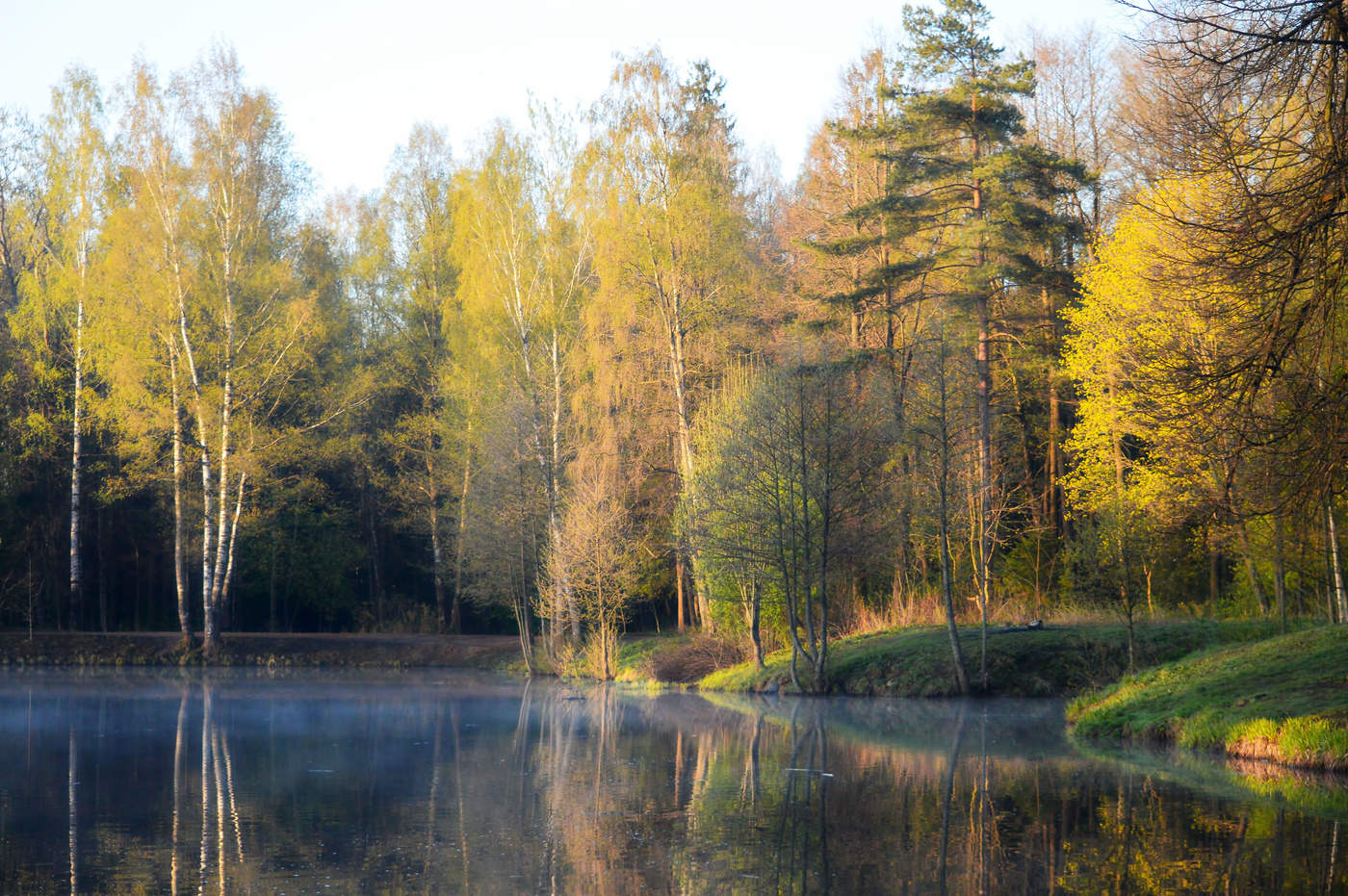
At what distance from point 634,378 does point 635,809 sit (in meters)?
23.2

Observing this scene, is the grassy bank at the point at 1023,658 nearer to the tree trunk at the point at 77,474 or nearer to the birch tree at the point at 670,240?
the birch tree at the point at 670,240

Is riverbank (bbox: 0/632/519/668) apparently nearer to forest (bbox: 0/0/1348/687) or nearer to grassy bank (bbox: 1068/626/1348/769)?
forest (bbox: 0/0/1348/687)

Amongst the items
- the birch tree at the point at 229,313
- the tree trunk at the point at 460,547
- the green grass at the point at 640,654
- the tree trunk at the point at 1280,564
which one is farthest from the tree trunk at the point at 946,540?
the birch tree at the point at 229,313

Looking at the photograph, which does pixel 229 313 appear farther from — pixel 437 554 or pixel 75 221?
pixel 437 554

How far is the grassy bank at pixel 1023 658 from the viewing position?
23.2m

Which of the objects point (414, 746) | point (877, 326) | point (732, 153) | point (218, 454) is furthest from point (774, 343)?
point (414, 746)

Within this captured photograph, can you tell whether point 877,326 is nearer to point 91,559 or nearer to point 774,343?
point 774,343

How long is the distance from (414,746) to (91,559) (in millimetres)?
29555

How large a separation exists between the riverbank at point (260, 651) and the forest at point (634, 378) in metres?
0.97

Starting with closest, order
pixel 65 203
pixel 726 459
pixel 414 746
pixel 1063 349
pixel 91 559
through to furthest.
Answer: pixel 414 746
pixel 726 459
pixel 1063 349
pixel 65 203
pixel 91 559

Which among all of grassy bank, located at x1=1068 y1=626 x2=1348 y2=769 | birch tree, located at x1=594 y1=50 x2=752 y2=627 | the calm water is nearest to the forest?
birch tree, located at x1=594 y1=50 x2=752 y2=627

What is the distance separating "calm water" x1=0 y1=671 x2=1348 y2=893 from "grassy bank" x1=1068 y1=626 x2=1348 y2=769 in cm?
61

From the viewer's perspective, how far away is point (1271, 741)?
1420 cm

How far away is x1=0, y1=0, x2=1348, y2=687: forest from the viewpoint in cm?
2595
